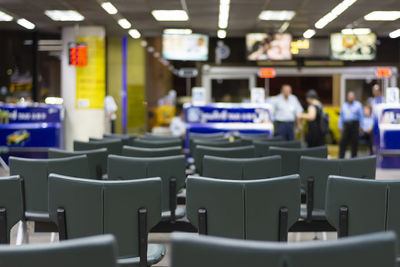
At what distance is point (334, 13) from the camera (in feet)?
34.1

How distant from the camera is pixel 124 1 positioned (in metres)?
9.28

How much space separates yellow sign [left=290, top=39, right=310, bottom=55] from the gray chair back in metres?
10.8

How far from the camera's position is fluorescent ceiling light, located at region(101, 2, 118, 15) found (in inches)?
375

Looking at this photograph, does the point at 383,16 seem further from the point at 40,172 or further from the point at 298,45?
the point at 40,172

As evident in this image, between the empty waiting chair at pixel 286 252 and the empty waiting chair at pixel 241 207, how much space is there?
1.19 meters

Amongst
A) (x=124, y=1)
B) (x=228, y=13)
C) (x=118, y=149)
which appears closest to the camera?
(x=118, y=149)

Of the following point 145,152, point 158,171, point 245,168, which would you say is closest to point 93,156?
point 145,152

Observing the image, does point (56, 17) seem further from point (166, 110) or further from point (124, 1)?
point (166, 110)

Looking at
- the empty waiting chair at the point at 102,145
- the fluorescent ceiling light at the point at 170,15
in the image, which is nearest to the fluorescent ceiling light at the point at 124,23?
the fluorescent ceiling light at the point at 170,15

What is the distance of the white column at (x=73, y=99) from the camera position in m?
12.1

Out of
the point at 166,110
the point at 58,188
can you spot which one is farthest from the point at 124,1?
the point at 166,110

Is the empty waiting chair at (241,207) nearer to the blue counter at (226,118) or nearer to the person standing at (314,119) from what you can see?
the person standing at (314,119)

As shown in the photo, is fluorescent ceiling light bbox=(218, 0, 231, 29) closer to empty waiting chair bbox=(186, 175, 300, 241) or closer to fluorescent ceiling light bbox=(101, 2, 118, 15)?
fluorescent ceiling light bbox=(101, 2, 118, 15)

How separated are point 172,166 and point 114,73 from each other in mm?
13670
